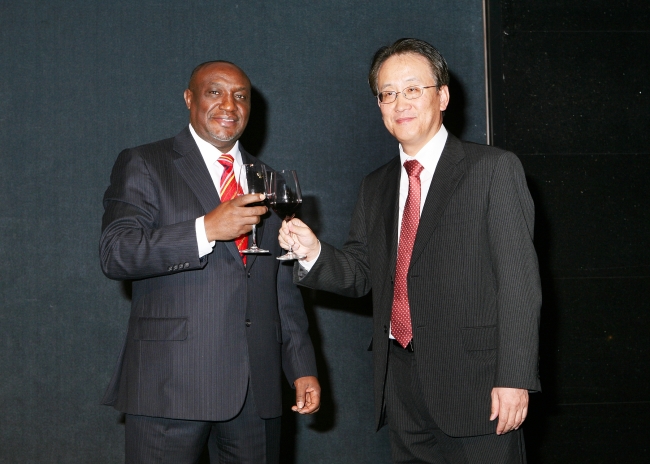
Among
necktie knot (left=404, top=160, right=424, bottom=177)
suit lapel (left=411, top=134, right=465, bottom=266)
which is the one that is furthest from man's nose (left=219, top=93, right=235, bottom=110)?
suit lapel (left=411, top=134, right=465, bottom=266)

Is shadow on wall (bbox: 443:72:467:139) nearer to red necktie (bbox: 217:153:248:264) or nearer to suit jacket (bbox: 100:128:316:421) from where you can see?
red necktie (bbox: 217:153:248:264)

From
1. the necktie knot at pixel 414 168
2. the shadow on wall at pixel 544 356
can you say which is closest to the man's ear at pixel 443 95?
the necktie knot at pixel 414 168

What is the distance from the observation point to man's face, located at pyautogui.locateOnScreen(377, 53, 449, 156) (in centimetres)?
208

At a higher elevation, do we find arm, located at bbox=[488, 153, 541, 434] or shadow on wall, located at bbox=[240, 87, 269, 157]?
shadow on wall, located at bbox=[240, 87, 269, 157]

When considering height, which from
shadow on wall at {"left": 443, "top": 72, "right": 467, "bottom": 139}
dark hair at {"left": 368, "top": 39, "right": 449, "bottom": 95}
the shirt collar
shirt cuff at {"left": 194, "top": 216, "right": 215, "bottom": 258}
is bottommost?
shirt cuff at {"left": 194, "top": 216, "right": 215, "bottom": 258}

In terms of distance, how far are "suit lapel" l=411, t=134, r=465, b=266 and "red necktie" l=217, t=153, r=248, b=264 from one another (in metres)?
0.60

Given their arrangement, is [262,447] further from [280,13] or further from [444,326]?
[280,13]

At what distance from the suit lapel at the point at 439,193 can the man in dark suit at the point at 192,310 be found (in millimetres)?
487

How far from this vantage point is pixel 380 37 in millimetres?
3467

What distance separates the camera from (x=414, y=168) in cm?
210

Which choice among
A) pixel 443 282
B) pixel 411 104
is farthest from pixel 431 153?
pixel 443 282

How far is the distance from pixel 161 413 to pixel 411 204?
40.2 inches

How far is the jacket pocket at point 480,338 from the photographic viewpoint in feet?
6.27

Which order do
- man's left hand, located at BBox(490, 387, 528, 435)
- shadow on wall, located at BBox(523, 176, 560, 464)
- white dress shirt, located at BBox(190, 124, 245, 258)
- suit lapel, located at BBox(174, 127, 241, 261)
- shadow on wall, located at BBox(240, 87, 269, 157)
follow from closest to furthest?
man's left hand, located at BBox(490, 387, 528, 435)
suit lapel, located at BBox(174, 127, 241, 261)
white dress shirt, located at BBox(190, 124, 245, 258)
shadow on wall, located at BBox(523, 176, 560, 464)
shadow on wall, located at BBox(240, 87, 269, 157)
